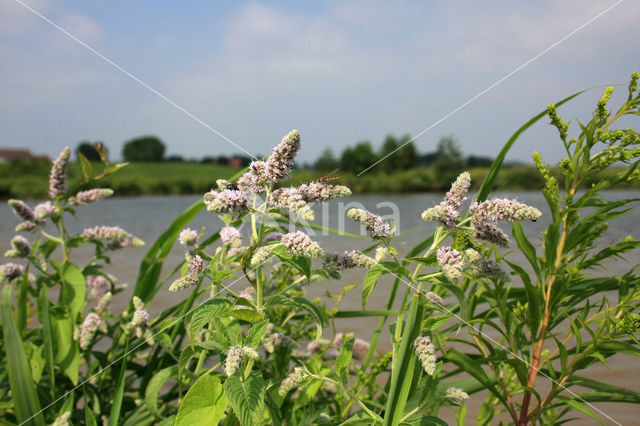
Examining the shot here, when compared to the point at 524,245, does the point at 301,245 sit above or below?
above

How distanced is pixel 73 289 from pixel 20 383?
21.4 inches

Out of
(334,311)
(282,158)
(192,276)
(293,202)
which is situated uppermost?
(282,158)

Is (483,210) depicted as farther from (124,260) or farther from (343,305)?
(124,260)

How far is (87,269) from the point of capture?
261 cm

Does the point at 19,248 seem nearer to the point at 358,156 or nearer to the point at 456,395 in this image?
the point at 456,395

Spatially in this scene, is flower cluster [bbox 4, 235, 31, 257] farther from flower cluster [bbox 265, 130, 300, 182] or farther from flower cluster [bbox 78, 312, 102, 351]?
flower cluster [bbox 265, 130, 300, 182]

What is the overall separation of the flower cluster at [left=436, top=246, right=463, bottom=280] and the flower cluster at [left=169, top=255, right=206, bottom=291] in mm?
826

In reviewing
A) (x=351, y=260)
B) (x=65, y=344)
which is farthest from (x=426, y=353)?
(x=65, y=344)

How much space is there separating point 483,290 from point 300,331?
102 cm

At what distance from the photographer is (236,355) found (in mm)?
1470

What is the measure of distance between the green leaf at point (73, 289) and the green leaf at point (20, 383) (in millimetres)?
333

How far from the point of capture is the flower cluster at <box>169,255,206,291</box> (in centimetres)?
160

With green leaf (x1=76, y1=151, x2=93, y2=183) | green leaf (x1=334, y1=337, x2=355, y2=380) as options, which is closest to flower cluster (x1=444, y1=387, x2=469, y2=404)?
green leaf (x1=334, y1=337, x2=355, y2=380)

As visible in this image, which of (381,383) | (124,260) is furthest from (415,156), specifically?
(381,383)
